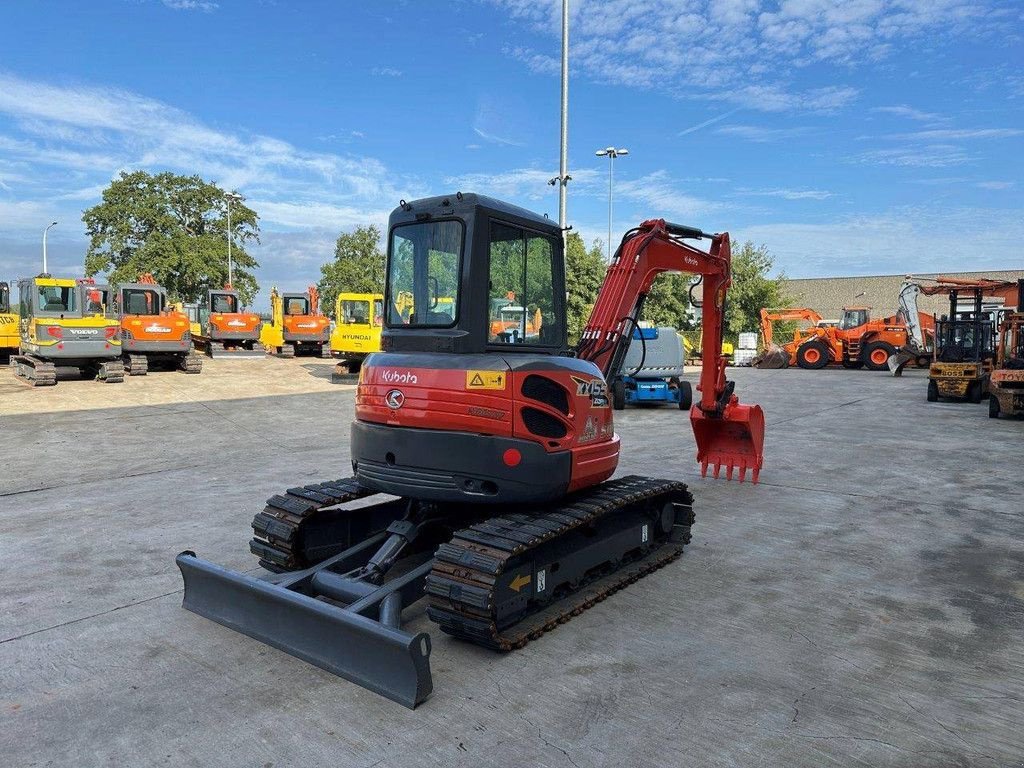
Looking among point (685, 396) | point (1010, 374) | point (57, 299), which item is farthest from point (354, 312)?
point (1010, 374)

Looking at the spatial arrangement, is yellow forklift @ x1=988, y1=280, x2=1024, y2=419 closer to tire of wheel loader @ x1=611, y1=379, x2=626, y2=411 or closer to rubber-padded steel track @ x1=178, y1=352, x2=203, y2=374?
tire of wheel loader @ x1=611, y1=379, x2=626, y2=411

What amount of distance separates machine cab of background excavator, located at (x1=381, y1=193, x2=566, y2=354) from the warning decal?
228mm

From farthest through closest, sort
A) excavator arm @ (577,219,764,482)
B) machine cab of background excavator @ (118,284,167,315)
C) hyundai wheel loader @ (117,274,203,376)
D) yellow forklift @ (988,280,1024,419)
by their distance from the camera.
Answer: machine cab of background excavator @ (118,284,167,315), hyundai wheel loader @ (117,274,203,376), yellow forklift @ (988,280,1024,419), excavator arm @ (577,219,764,482)

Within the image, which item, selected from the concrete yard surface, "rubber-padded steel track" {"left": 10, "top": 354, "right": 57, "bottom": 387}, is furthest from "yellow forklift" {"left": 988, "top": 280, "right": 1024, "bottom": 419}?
"rubber-padded steel track" {"left": 10, "top": 354, "right": 57, "bottom": 387}

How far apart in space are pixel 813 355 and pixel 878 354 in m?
2.65

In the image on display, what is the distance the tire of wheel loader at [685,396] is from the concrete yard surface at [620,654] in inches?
307

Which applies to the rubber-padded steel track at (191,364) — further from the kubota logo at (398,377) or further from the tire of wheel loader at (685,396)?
the kubota logo at (398,377)

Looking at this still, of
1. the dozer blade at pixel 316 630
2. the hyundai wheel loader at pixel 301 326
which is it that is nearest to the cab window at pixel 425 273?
the dozer blade at pixel 316 630

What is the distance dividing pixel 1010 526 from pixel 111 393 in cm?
1879

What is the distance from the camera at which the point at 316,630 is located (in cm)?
426

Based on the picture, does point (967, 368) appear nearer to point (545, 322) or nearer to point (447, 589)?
point (545, 322)

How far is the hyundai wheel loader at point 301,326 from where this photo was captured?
31984 mm

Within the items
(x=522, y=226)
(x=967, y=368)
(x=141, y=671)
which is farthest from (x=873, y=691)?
(x=967, y=368)

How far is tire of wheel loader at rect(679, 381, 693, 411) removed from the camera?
1731cm
